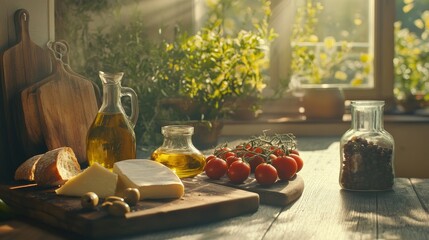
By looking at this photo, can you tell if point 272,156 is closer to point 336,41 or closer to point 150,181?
point 150,181

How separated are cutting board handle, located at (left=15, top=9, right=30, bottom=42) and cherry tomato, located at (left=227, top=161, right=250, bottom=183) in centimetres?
71

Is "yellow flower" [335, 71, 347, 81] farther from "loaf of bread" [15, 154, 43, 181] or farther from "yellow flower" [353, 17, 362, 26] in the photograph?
"loaf of bread" [15, 154, 43, 181]

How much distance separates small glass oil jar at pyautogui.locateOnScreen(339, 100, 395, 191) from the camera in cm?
170

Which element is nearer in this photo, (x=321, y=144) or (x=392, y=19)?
(x=321, y=144)

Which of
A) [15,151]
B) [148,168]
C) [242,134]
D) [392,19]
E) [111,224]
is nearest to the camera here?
[111,224]

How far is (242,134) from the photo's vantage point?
3.33m

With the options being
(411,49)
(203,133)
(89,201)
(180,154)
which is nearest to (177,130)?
(180,154)

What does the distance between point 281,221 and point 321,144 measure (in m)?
1.49

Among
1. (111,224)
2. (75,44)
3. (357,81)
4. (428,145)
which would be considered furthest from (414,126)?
(111,224)

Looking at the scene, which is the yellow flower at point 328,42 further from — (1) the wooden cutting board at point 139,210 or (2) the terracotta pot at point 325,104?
(1) the wooden cutting board at point 139,210

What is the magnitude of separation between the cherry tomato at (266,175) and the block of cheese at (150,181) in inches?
9.0

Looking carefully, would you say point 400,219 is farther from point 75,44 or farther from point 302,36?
point 302,36

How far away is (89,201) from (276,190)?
1.46 ft

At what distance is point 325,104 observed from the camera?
3469mm
